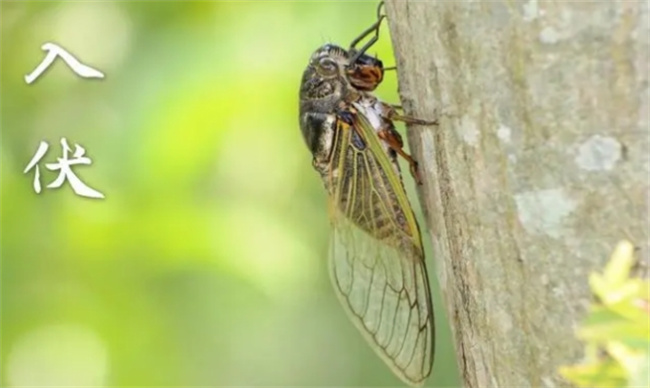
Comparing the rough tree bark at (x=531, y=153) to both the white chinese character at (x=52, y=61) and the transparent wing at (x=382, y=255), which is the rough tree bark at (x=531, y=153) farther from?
the white chinese character at (x=52, y=61)

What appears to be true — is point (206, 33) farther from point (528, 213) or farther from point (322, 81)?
point (528, 213)

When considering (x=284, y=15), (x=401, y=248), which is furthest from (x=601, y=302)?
(x=284, y=15)

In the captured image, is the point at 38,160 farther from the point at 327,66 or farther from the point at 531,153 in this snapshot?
the point at 531,153

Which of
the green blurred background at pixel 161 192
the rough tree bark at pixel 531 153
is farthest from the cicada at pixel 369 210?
the rough tree bark at pixel 531 153

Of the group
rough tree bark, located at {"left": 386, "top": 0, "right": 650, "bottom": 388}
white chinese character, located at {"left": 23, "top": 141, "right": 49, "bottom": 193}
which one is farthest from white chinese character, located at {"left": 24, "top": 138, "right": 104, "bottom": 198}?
rough tree bark, located at {"left": 386, "top": 0, "right": 650, "bottom": 388}

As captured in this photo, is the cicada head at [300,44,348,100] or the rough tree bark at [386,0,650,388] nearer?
the rough tree bark at [386,0,650,388]

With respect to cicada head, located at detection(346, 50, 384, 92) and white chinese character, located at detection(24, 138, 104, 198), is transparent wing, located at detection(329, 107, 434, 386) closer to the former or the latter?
cicada head, located at detection(346, 50, 384, 92)
